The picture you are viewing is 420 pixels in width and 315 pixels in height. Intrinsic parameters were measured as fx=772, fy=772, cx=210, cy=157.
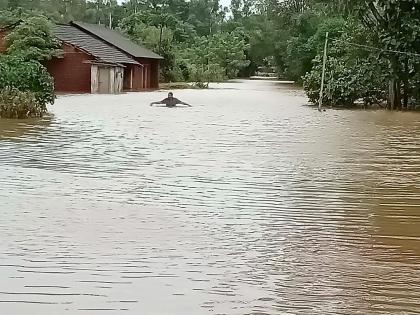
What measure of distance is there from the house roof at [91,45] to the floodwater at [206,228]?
105 ft

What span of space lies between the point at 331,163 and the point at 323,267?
745cm

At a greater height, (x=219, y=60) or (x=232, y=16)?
(x=232, y=16)

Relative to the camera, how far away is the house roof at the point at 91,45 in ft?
160

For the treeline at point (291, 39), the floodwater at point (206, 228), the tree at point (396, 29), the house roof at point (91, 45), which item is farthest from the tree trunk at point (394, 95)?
the house roof at point (91, 45)

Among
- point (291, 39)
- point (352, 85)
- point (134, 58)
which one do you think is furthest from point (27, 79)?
point (291, 39)

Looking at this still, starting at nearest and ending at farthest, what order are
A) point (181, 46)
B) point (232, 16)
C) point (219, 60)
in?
1. point (181, 46)
2. point (219, 60)
3. point (232, 16)

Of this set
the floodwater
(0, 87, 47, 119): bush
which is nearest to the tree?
(0, 87, 47, 119): bush

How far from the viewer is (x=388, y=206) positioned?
9.68m

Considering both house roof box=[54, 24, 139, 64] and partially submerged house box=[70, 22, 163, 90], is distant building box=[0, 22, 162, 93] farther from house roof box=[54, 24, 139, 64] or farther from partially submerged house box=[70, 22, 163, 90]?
partially submerged house box=[70, 22, 163, 90]

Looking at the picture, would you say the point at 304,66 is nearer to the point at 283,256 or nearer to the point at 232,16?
the point at 283,256

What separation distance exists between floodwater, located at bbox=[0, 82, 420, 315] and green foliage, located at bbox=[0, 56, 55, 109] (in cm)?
905

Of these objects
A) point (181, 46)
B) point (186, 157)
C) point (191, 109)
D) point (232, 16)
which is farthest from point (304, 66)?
point (232, 16)

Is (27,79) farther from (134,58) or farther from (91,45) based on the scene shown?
(134,58)

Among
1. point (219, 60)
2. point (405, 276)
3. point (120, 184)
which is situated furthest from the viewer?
point (219, 60)
